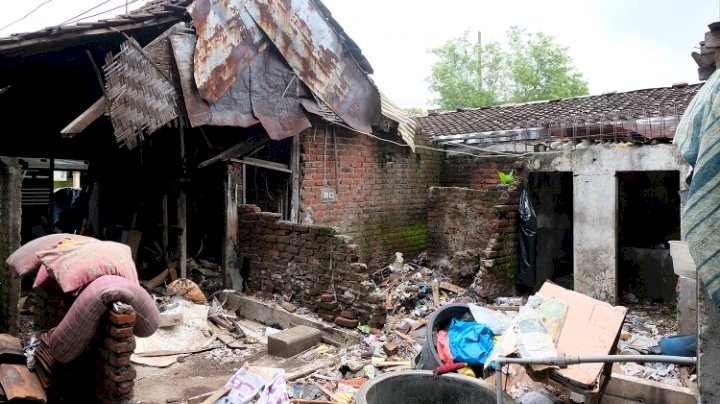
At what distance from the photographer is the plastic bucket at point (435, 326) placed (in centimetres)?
475

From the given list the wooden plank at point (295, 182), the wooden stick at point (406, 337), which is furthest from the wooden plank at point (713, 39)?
the wooden plank at point (295, 182)

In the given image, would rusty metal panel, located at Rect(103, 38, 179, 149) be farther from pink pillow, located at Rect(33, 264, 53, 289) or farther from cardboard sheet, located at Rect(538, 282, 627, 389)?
cardboard sheet, located at Rect(538, 282, 627, 389)

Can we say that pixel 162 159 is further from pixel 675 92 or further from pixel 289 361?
pixel 675 92

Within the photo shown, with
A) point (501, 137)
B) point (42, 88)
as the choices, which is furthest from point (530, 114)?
point (42, 88)

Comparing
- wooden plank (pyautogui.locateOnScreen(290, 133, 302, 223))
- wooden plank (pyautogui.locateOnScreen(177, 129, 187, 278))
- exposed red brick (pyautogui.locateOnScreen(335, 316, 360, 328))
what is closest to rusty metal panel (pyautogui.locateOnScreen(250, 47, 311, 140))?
wooden plank (pyautogui.locateOnScreen(290, 133, 302, 223))

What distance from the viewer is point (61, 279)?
4234 millimetres

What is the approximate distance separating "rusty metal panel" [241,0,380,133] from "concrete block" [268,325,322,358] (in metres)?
3.73

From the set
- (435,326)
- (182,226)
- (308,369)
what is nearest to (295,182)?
(182,226)

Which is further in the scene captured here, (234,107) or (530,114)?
(530,114)

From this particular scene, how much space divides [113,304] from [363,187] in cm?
595

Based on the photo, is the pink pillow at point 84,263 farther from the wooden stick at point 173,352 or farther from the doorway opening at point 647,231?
the doorway opening at point 647,231

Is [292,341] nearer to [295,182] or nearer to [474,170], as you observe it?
[295,182]

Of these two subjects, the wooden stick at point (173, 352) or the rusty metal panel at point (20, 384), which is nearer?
the rusty metal panel at point (20, 384)

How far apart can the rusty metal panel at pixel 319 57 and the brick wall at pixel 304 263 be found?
2.30m
